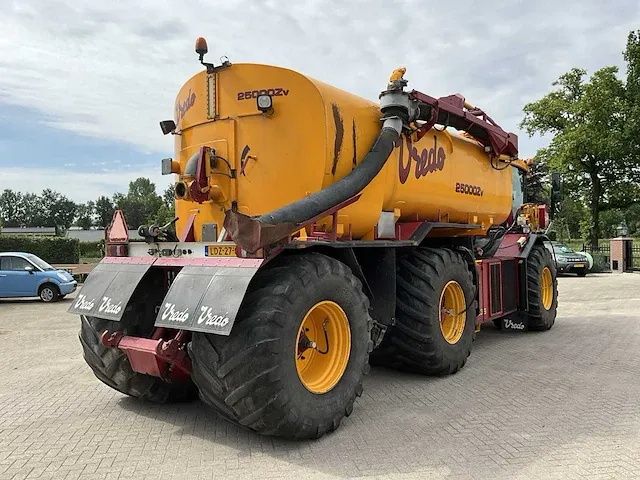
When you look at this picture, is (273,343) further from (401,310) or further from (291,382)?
(401,310)

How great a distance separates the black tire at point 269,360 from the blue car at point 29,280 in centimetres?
1442

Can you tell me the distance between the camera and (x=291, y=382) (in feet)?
13.8

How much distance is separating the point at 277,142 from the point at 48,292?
14247mm

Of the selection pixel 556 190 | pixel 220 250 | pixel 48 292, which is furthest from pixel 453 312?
pixel 48 292

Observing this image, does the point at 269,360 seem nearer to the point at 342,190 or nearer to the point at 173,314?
the point at 173,314

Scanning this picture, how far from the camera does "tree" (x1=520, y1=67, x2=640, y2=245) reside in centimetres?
3097

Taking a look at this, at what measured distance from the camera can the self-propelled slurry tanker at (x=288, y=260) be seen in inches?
163

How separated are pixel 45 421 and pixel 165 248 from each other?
1928 mm

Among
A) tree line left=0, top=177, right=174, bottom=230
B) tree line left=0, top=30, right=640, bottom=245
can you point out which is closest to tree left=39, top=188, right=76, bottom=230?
tree line left=0, top=177, right=174, bottom=230

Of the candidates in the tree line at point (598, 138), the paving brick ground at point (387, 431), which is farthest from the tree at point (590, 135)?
the paving brick ground at point (387, 431)

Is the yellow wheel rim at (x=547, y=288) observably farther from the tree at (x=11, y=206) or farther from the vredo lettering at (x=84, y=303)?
the tree at (x=11, y=206)

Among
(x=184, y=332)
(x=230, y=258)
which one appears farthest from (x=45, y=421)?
(x=230, y=258)

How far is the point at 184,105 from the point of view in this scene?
227 inches

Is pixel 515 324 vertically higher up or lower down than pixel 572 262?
lower down
